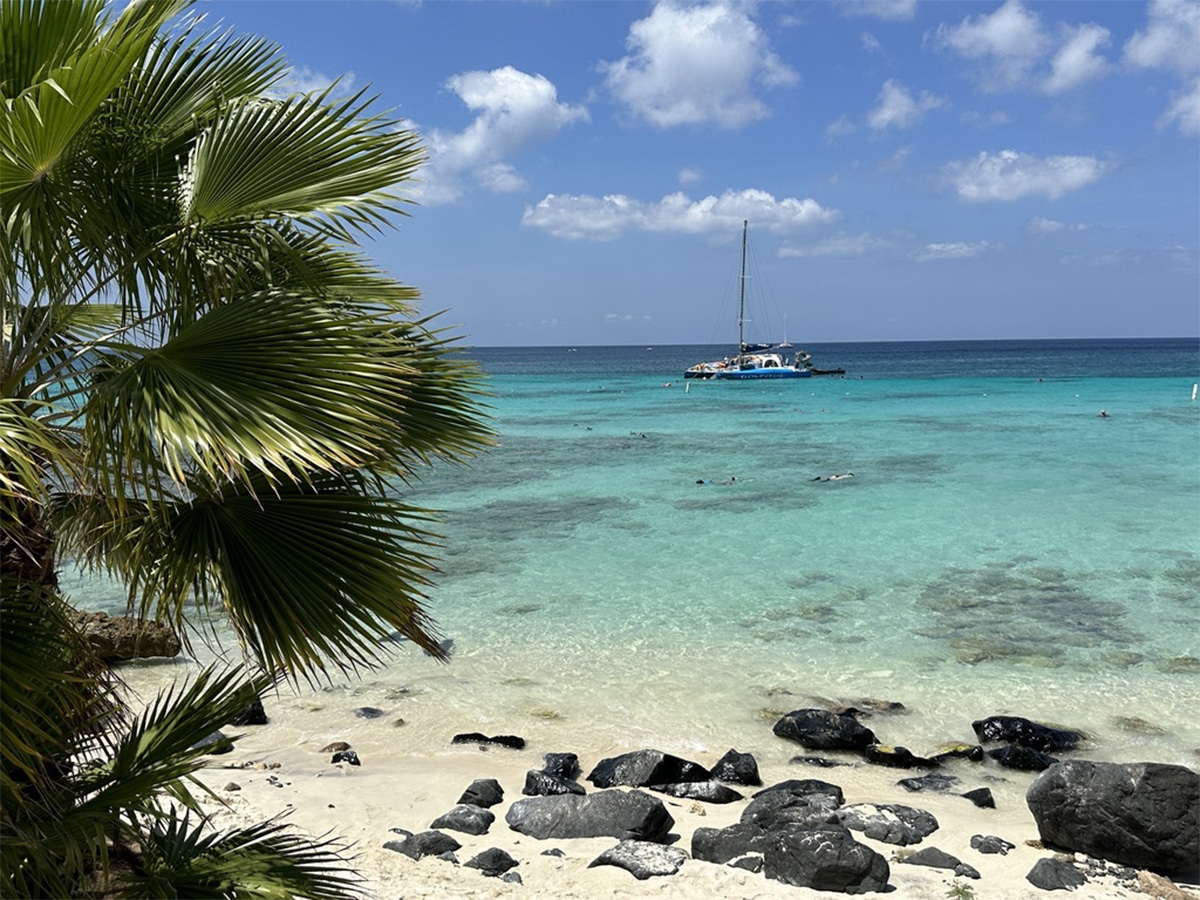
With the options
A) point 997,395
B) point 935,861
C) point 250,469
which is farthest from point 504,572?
point 997,395

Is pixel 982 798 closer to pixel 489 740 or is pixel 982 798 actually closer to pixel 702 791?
pixel 702 791

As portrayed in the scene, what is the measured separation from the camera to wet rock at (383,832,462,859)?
664 cm

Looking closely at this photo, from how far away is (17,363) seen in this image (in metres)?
3.47

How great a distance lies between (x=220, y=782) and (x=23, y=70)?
238 inches

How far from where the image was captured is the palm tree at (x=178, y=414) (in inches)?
120

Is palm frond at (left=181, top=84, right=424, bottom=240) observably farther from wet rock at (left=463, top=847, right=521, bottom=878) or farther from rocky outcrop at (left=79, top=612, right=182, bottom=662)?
rocky outcrop at (left=79, top=612, right=182, bottom=662)

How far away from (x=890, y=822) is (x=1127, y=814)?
1.56 metres

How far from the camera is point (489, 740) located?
9.43 metres

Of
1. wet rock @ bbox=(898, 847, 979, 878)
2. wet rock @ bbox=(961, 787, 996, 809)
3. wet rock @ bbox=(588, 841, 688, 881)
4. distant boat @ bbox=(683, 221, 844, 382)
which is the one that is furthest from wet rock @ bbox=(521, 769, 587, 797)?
distant boat @ bbox=(683, 221, 844, 382)

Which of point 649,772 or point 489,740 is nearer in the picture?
point 649,772

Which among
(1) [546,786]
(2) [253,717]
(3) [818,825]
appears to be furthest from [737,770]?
(2) [253,717]

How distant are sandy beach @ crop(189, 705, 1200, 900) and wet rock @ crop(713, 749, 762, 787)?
11 cm

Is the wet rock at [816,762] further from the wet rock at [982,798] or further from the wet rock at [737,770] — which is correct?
the wet rock at [982,798]

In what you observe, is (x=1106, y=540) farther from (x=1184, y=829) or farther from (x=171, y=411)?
(x=171, y=411)
